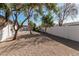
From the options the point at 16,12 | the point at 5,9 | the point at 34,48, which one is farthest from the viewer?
the point at 16,12

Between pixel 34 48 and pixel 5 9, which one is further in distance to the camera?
pixel 5 9

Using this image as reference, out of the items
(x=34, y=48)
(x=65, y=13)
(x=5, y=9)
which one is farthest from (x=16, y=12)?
(x=65, y=13)

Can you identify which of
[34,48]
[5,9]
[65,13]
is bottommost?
[34,48]

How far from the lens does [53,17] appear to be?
849 centimetres

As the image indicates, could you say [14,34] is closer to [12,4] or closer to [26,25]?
[26,25]

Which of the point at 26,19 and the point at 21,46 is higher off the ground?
the point at 26,19

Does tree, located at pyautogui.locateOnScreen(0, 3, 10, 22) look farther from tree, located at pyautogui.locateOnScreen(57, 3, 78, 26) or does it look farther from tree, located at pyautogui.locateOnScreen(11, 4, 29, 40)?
tree, located at pyautogui.locateOnScreen(57, 3, 78, 26)

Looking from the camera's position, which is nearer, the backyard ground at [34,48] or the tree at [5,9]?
the backyard ground at [34,48]

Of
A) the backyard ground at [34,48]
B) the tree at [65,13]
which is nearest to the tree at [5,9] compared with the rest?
the backyard ground at [34,48]

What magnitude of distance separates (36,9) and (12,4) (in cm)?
139

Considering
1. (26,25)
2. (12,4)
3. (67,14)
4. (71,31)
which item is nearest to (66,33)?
(71,31)

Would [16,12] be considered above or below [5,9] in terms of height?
below

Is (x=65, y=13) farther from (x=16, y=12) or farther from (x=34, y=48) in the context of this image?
(x=34, y=48)

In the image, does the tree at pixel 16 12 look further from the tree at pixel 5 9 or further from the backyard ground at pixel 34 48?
the backyard ground at pixel 34 48
